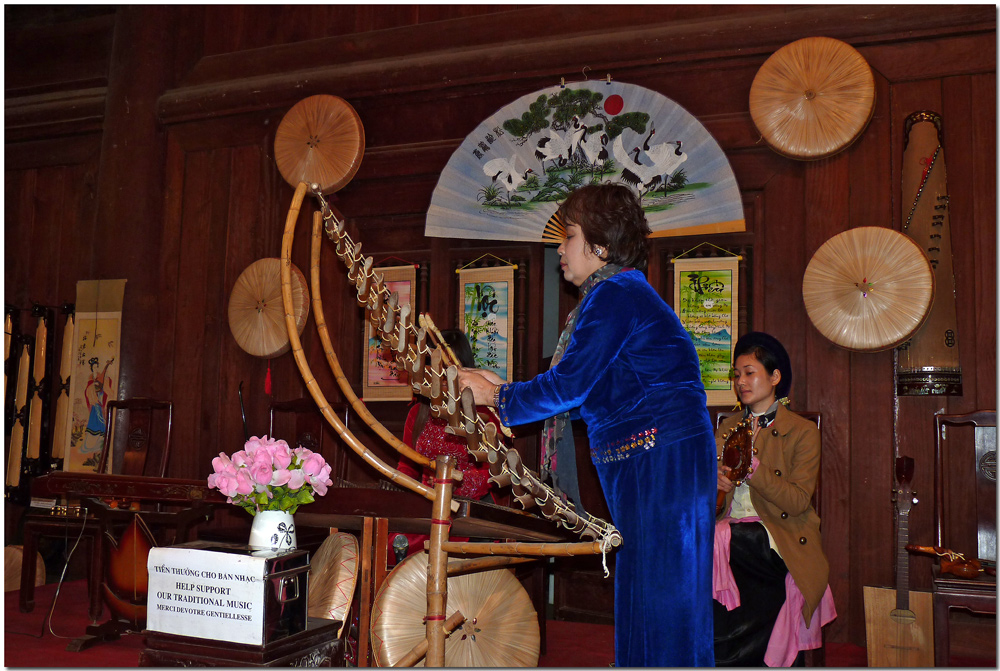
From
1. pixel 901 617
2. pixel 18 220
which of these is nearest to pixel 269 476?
pixel 901 617

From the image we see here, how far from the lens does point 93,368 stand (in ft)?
17.3

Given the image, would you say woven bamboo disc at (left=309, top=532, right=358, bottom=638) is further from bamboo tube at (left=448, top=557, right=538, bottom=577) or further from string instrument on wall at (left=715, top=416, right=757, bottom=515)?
string instrument on wall at (left=715, top=416, right=757, bottom=515)

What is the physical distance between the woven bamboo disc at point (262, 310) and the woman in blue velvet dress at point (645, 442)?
320cm

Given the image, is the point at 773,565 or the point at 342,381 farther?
the point at 773,565

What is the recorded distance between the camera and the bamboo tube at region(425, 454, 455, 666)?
1.75 m

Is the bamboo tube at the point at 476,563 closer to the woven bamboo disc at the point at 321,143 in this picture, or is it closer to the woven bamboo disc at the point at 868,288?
the woven bamboo disc at the point at 868,288

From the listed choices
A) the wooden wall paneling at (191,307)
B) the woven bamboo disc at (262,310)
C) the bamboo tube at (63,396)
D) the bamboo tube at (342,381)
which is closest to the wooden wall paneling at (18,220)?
the bamboo tube at (63,396)

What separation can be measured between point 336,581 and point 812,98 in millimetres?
3020

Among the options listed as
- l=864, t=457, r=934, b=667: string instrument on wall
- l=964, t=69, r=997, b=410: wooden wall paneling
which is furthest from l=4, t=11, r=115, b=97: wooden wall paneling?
l=864, t=457, r=934, b=667: string instrument on wall

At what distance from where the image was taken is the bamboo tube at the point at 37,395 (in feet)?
17.5

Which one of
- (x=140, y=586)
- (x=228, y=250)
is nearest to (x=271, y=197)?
(x=228, y=250)

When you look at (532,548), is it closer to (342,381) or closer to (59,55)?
(342,381)

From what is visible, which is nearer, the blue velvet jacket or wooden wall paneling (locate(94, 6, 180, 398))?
the blue velvet jacket

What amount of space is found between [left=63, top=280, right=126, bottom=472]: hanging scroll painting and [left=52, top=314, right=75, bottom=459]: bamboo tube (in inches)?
3.5
